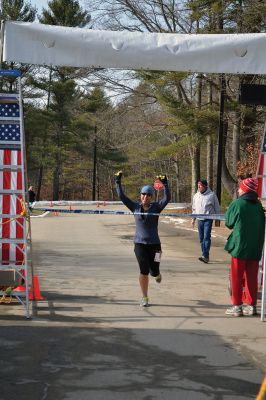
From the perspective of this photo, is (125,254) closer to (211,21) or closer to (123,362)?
(123,362)

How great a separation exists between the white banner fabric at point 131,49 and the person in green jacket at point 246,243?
5.52 ft

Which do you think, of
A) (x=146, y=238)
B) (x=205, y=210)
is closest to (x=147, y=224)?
(x=146, y=238)

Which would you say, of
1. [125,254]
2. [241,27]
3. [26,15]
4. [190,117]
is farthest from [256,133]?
[26,15]

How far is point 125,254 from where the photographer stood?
45.9 ft

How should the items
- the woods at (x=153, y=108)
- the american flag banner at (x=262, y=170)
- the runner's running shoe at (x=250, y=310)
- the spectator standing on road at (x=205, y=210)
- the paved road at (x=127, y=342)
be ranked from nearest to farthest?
1. the paved road at (x=127, y=342)
2. the runner's running shoe at (x=250, y=310)
3. the american flag banner at (x=262, y=170)
4. the spectator standing on road at (x=205, y=210)
5. the woods at (x=153, y=108)

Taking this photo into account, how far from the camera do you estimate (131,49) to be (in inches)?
296

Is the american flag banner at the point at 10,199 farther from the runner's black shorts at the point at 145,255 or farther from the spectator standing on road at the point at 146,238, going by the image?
the runner's black shorts at the point at 145,255

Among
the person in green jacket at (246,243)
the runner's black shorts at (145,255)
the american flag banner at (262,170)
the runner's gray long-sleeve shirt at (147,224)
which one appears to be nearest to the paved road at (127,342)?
the person in green jacket at (246,243)

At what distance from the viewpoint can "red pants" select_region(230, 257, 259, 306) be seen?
7699 millimetres

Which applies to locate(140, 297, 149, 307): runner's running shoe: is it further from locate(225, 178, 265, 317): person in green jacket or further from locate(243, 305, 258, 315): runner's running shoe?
locate(243, 305, 258, 315): runner's running shoe

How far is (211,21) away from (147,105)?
379 inches

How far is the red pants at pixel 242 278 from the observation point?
770cm

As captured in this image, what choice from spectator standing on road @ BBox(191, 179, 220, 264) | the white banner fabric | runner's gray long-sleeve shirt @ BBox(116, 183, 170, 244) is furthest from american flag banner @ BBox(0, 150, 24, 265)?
spectator standing on road @ BBox(191, 179, 220, 264)

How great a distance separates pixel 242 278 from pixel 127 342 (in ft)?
7.24
